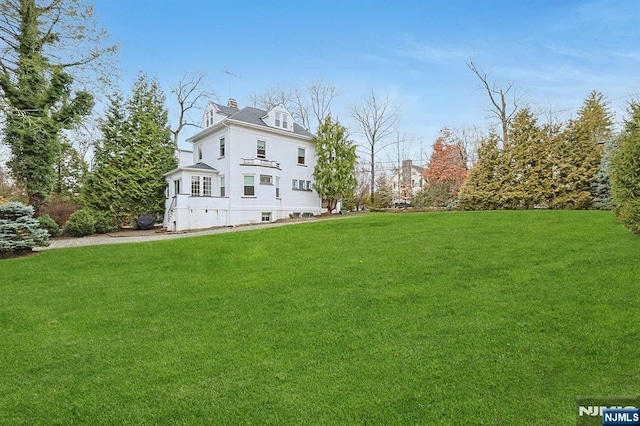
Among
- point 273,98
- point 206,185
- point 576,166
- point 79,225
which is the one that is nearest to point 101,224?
point 79,225

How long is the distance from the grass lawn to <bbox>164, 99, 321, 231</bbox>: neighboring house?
11342 mm

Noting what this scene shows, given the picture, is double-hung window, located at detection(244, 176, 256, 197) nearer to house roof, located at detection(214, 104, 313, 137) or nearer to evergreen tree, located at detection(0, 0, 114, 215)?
house roof, located at detection(214, 104, 313, 137)

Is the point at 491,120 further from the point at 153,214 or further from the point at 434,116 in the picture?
the point at 153,214

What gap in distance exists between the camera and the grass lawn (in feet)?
9.00

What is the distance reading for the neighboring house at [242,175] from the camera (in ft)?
63.0

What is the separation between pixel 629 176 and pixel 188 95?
32.3 m

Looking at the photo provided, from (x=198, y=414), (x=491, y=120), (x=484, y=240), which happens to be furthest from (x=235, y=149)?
(x=491, y=120)

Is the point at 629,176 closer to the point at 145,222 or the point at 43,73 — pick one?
the point at 43,73

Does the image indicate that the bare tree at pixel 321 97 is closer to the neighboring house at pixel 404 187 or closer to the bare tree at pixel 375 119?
the bare tree at pixel 375 119

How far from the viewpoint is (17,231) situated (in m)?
10.2

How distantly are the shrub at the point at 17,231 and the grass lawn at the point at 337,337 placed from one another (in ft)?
10.2

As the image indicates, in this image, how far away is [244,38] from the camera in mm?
15602

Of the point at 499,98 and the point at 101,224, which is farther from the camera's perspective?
the point at 499,98

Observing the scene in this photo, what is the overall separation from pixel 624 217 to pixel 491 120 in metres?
24.0
